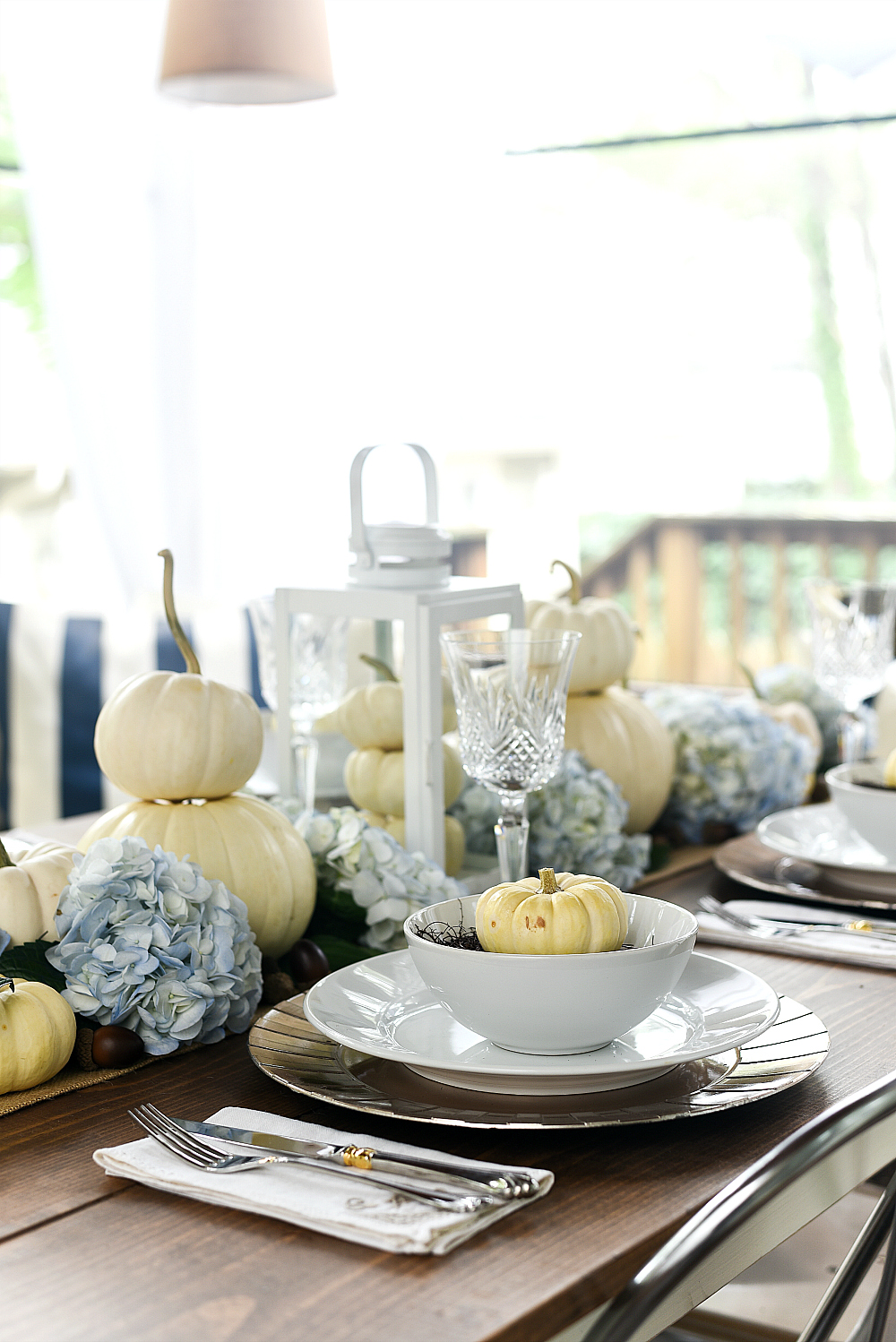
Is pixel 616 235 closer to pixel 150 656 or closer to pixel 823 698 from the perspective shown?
pixel 150 656

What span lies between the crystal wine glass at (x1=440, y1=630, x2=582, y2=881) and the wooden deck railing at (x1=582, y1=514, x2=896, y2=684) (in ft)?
12.9

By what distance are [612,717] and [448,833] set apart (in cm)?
27

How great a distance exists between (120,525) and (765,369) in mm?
4110

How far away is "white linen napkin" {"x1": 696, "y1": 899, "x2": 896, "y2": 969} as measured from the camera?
Result: 0.95 meters

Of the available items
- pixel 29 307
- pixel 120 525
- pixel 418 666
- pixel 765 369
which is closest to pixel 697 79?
pixel 765 369

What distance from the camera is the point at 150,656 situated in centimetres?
241

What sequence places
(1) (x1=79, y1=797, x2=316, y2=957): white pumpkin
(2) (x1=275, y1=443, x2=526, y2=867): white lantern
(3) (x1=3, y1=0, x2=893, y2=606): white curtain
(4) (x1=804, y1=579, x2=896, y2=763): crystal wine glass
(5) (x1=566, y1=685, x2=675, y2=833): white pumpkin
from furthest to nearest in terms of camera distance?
(3) (x1=3, y1=0, x2=893, y2=606): white curtain
(4) (x1=804, y1=579, x2=896, y2=763): crystal wine glass
(5) (x1=566, y1=685, x2=675, y2=833): white pumpkin
(2) (x1=275, y1=443, x2=526, y2=867): white lantern
(1) (x1=79, y1=797, x2=316, y2=957): white pumpkin

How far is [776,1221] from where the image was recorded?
66 cm

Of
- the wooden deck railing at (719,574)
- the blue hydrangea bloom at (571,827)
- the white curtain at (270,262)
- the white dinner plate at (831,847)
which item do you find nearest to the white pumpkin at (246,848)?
the blue hydrangea bloom at (571,827)

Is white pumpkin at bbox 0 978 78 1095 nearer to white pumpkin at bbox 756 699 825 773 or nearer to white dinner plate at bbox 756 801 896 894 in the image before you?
white dinner plate at bbox 756 801 896 894

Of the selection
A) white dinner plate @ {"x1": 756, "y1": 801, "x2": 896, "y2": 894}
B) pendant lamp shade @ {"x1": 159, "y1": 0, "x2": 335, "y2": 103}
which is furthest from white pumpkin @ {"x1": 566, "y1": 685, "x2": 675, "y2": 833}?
pendant lamp shade @ {"x1": 159, "y1": 0, "x2": 335, "y2": 103}

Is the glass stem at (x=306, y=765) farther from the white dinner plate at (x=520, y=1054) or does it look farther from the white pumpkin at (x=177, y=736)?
the white dinner plate at (x=520, y=1054)

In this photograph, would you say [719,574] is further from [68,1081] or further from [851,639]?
[68,1081]

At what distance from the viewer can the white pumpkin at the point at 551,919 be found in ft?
2.29
